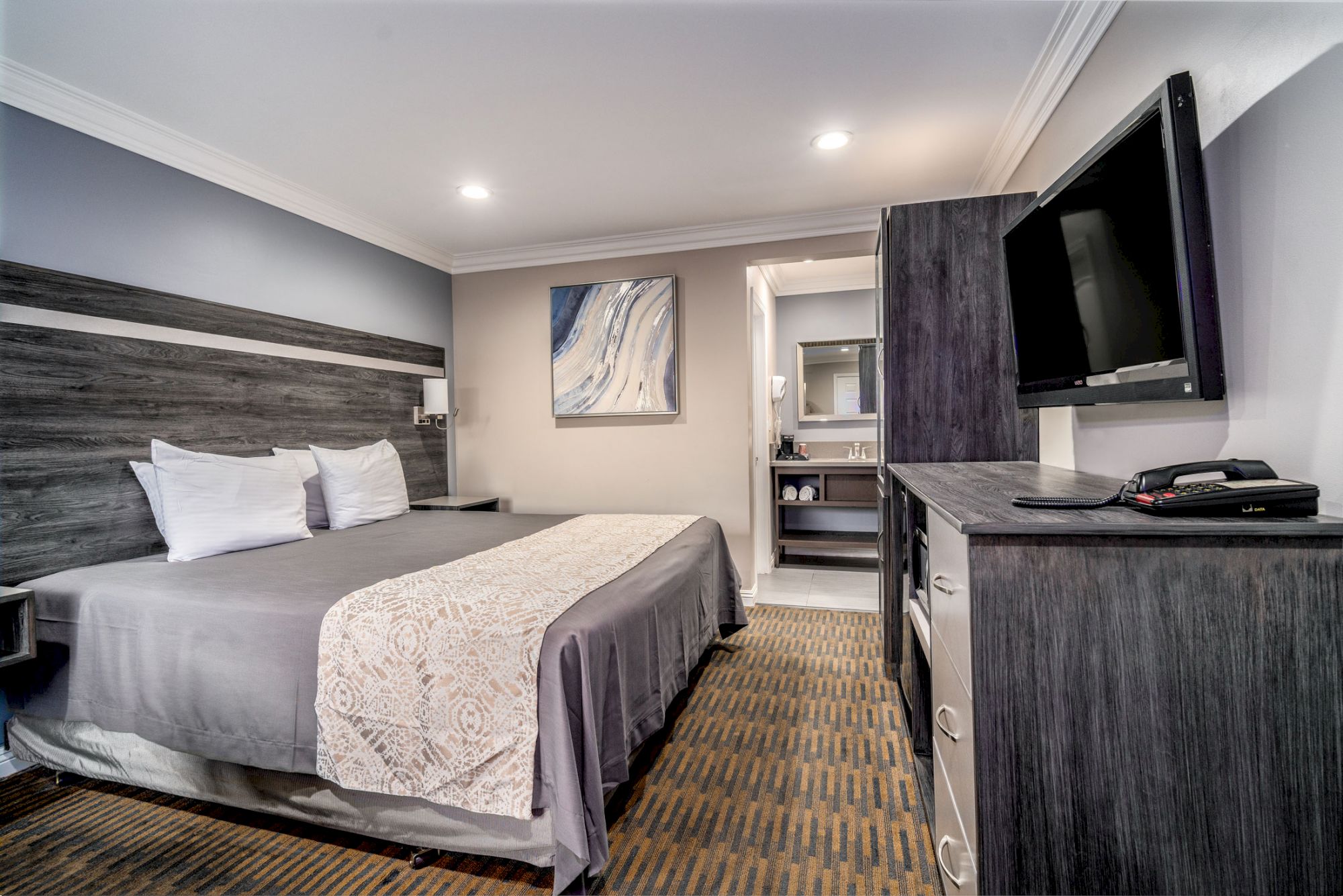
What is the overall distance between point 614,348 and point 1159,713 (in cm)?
372

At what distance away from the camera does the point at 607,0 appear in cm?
186

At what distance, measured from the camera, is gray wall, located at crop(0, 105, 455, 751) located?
225 cm

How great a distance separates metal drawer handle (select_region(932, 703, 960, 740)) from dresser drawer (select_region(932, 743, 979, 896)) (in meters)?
→ 0.10

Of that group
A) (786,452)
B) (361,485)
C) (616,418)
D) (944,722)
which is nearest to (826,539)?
(786,452)

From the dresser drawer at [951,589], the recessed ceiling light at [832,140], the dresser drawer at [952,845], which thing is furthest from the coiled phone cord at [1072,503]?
the recessed ceiling light at [832,140]

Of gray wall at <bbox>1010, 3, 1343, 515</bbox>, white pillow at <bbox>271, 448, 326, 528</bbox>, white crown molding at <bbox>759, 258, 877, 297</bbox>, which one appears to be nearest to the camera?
gray wall at <bbox>1010, 3, 1343, 515</bbox>

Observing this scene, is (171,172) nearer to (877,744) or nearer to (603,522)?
(603,522)

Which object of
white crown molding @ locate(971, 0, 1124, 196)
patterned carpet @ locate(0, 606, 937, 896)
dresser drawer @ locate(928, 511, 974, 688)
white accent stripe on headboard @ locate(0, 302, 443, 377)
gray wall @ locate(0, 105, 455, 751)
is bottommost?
patterned carpet @ locate(0, 606, 937, 896)

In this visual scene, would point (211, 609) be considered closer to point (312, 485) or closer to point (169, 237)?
point (312, 485)

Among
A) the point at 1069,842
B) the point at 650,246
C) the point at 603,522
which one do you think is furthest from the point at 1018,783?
the point at 650,246

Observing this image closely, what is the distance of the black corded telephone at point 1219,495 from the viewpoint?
90cm

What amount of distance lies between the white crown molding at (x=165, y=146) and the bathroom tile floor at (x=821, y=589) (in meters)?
3.67

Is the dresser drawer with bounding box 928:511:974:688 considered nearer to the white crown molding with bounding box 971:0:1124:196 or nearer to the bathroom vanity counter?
the white crown molding with bounding box 971:0:1124:196

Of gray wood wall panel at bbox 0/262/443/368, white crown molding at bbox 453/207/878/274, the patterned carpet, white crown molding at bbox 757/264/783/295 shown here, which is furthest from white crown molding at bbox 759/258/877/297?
the patterned carpet
